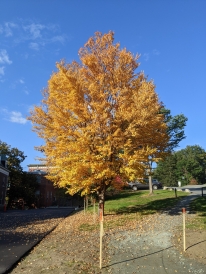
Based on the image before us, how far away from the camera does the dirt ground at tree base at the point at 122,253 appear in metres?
6.93

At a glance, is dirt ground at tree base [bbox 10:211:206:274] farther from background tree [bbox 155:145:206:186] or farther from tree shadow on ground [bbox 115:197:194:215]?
background tree [bbox 155:145:206:186]

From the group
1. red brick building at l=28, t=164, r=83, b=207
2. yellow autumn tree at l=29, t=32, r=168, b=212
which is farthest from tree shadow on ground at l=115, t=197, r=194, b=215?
red brick building at l=28, t=164, r=83, b=207

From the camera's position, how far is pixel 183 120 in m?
30.0

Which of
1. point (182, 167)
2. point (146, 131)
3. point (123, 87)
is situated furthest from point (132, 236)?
point (182, 167)

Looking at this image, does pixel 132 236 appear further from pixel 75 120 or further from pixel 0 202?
pixel 0 202

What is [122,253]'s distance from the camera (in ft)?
27.5

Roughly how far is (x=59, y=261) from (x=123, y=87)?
9.22 meters

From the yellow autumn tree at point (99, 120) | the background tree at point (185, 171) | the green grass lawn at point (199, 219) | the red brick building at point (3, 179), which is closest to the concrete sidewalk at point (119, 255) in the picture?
the green grass lawn at point (199, 219)

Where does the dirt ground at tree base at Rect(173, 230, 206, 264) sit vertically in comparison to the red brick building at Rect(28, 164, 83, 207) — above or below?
above

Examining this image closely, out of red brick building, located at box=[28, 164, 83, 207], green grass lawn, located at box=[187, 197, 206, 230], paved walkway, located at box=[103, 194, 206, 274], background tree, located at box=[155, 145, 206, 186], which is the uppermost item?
background tree, located at box=[155, 145, 206, 186]

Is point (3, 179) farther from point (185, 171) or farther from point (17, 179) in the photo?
point (185, 171)

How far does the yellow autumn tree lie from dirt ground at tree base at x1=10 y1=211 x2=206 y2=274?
2.61m

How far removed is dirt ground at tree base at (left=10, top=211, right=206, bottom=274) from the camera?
693 centimetres

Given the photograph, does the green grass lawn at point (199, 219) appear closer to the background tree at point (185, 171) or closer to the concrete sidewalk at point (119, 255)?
the concrete sidewalk at point (119, 255)
